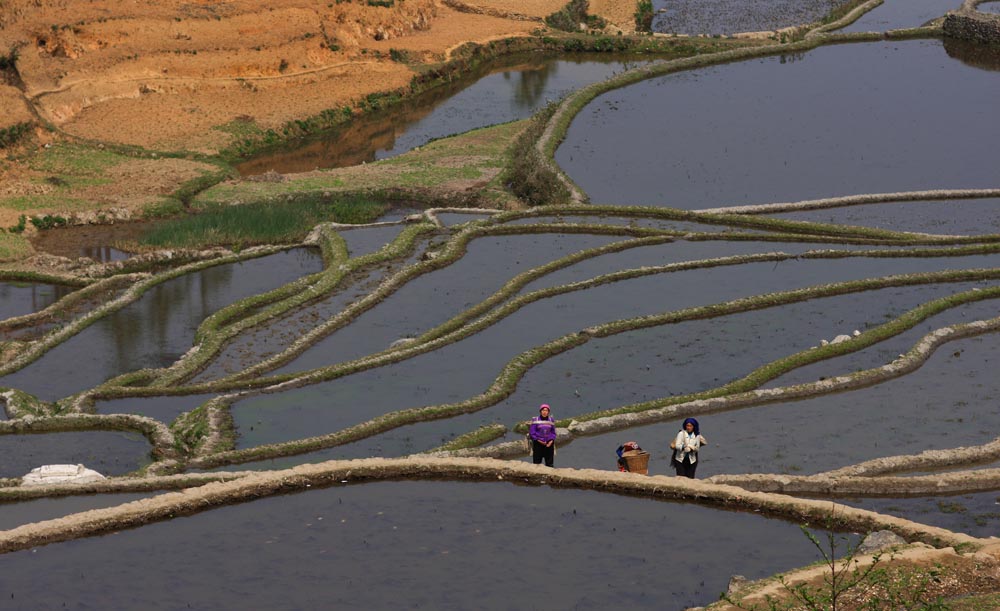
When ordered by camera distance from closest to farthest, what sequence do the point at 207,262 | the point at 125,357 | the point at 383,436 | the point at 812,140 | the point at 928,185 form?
1. the point at 383,436
2. the point at 125,357
3. the point at 207,262
4. the point at 928,185
5. the point at 812,140

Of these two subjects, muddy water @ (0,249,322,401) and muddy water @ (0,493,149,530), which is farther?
muddy water @ (0,249,322,401)

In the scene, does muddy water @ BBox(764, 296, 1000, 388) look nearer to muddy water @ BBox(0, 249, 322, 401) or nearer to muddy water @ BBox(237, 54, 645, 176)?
muddy water @ BBox(0, 249, 322, 401)

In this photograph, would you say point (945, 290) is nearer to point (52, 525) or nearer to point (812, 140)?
point (812, 140)

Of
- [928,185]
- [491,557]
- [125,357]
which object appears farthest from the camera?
[928,185]

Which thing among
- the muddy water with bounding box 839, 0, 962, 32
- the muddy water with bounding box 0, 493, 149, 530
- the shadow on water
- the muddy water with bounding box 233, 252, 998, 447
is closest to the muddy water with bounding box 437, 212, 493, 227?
the muddy water with bounding box 233, 252, 998, 447

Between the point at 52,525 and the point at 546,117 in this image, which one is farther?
the point at 546,117

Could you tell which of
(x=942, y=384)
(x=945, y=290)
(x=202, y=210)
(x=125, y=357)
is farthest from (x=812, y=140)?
(x=125, y=357)
